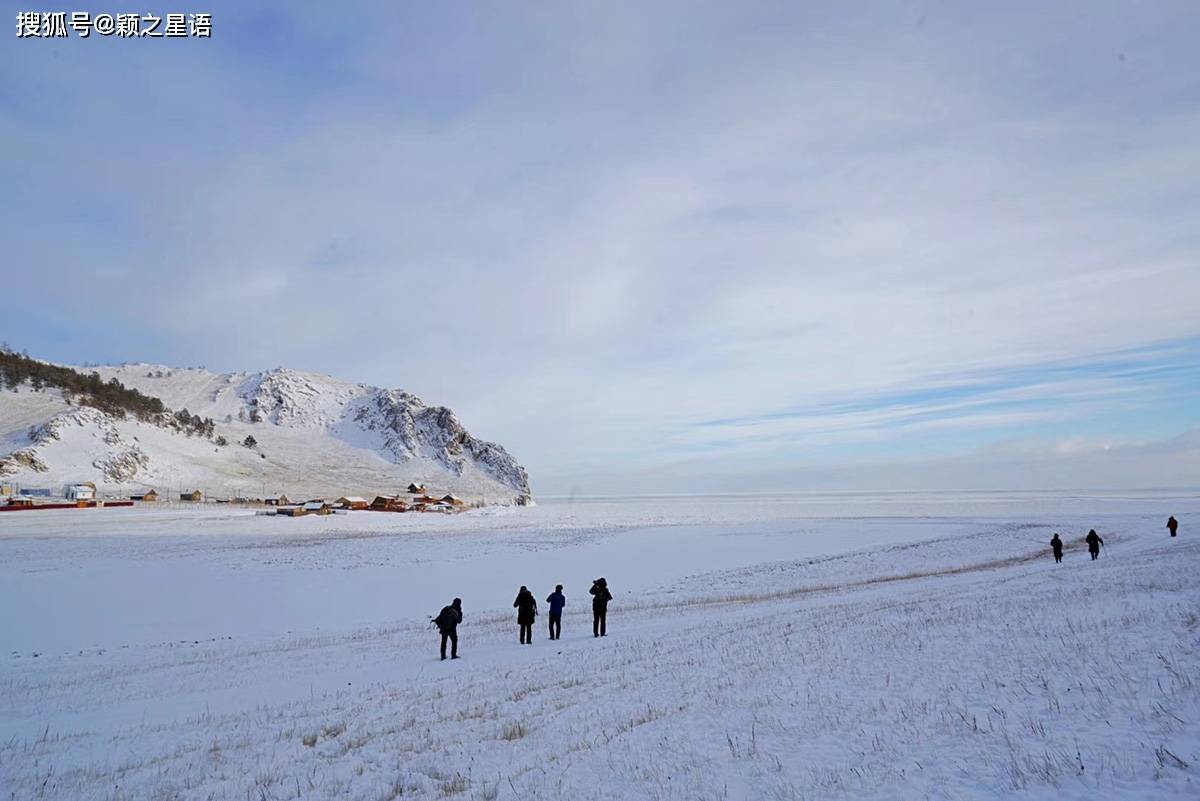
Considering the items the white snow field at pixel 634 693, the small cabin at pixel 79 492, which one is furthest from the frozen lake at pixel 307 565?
the small cabin at pixel 79 492

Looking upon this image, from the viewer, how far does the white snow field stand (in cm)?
771

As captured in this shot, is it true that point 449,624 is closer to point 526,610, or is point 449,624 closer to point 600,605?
point 526,610

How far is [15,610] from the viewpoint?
2839cm

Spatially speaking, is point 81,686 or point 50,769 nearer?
point 50,769

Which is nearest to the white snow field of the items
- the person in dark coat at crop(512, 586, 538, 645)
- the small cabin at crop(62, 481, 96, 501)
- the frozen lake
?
the frozen lake

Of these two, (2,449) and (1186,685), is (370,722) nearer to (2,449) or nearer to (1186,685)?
(1186,685)

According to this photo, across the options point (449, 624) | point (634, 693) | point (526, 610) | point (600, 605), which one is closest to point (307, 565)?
point (526, 610)

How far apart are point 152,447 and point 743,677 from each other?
164020 mm


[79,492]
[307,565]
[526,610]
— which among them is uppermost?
[79,492]

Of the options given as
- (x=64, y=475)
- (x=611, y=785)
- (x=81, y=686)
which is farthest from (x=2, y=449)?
(x=611, y=785)

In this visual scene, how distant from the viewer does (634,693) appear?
12.2m

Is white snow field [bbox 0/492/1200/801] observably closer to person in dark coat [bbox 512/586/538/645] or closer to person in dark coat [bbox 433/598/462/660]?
person in dark coat [bbox 433/598/462/660]

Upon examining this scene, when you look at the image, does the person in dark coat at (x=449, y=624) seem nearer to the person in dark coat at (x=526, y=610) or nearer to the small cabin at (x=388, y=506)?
the person in dark coat at (x=526, y=610)

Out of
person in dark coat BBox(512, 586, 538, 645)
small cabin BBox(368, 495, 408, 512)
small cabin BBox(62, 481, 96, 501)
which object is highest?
small cabin BBox(62, 481, 96, 501)
